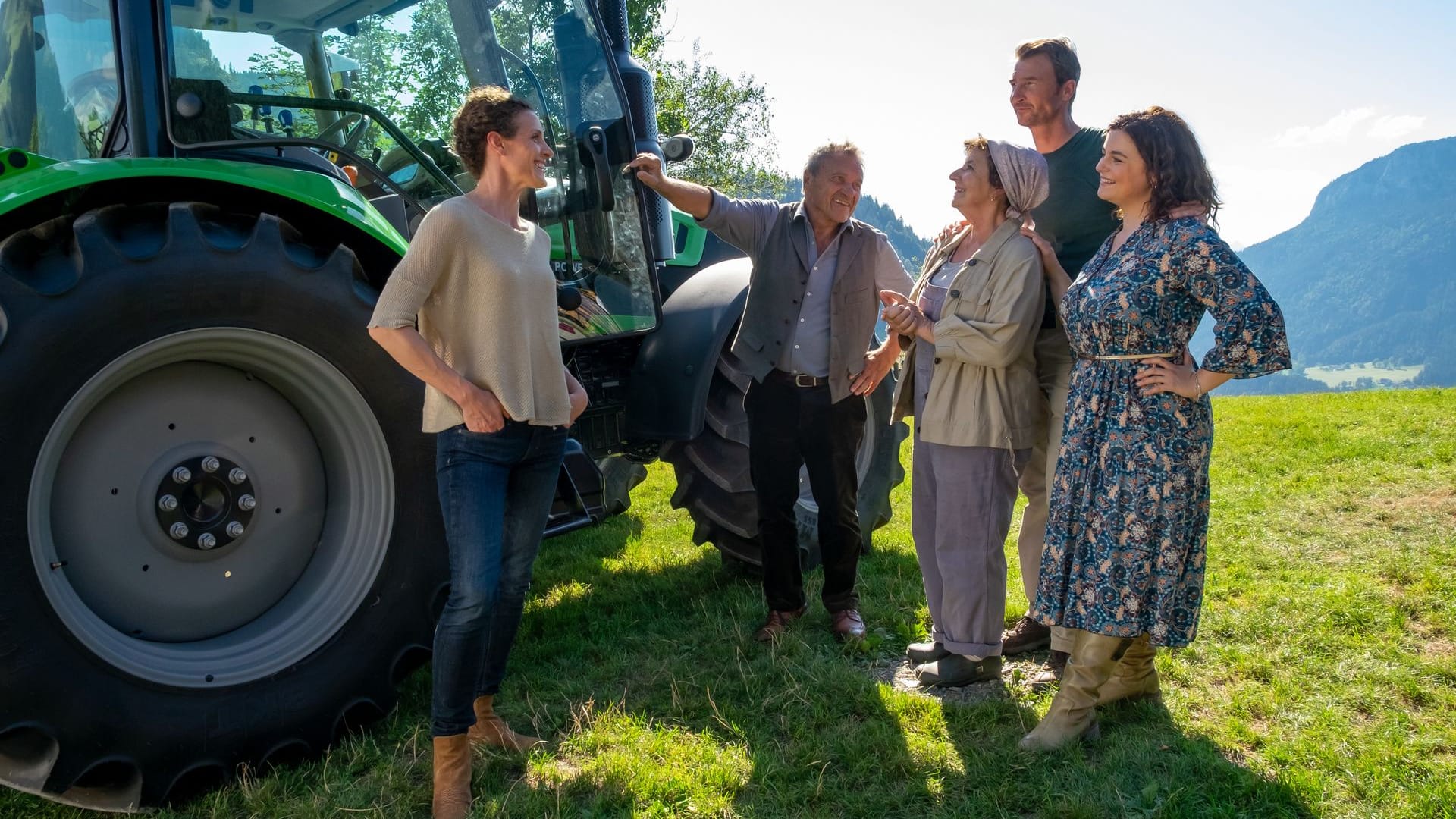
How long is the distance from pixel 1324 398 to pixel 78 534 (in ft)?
31.8

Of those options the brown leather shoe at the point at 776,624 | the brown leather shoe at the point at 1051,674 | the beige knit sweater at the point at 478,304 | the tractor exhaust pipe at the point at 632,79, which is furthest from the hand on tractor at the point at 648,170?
the brown leather shoe at the point at 1051,674

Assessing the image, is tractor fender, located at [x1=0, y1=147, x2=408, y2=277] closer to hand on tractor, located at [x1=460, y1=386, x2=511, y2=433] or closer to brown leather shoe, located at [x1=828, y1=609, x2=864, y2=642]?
hand on tractor, located at [x1=460, y1=386, x2=511, y2=433]

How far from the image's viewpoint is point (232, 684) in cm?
273

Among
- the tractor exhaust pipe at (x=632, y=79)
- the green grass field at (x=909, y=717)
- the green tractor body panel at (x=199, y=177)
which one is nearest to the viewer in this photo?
the green tractor body panel at (x=199, y=177)

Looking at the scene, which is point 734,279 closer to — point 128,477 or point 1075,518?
point 1075,518

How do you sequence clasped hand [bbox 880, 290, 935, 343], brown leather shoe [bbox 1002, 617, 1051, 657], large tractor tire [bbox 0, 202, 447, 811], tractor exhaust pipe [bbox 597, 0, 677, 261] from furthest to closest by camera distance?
1. tractor exhaust pipe [bbox 597, 0, 677, 261]
2. brown leather shoe [bbox 1002, 617, 1051, 657]
3. clasped hand [bbox 880, 290, 935, 343]
4. large tractor tire [bbox 0, 202, 447, 811]

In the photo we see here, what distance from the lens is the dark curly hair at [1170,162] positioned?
113 inches

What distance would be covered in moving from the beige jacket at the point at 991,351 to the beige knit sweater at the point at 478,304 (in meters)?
1.36

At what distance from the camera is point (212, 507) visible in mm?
2848

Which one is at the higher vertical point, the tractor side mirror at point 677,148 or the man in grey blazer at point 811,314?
the tractor side mirror at point 677,148

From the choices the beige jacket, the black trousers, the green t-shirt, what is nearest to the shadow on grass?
the black trousers

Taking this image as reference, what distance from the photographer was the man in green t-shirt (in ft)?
11.5

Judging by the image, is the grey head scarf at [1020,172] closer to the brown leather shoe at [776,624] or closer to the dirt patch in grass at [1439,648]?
the brown leather shoe at [776,624]

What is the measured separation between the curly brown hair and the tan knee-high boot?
2.11 meters
